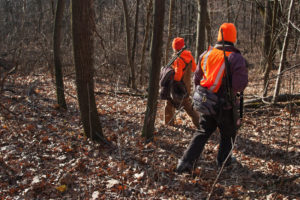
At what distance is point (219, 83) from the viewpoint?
3.60m

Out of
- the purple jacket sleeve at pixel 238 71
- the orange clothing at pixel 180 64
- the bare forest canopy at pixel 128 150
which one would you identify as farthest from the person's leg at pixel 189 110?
the purple jacket sleeve at pixel 238 71

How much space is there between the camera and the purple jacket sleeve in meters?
3.45

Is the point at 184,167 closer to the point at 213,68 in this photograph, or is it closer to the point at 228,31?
the point at 213,68

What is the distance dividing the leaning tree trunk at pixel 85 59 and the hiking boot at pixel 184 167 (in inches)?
68.2

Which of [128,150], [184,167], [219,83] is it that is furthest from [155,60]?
[184,167]

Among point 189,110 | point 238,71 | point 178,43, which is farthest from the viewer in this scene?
point 189,110

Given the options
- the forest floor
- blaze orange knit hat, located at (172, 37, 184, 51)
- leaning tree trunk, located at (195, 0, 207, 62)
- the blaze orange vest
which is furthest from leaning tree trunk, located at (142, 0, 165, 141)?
leaning tree trunk, located at (195, 0, 207, 62)

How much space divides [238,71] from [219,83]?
0.31 metres

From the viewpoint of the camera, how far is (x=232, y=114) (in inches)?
147

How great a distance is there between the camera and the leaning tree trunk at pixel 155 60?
432cm

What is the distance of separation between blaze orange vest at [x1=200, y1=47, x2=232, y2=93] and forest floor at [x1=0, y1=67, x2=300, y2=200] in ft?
3.72

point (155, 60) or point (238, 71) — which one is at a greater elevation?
point (155, 60)

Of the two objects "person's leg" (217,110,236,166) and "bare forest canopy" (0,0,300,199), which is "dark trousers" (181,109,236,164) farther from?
"bare forest canopy" (0,0,300,199)

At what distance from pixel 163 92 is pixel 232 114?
2.01m
